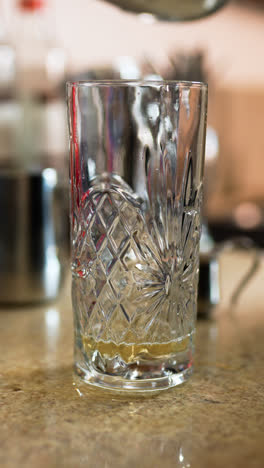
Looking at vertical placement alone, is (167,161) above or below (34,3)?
A: below

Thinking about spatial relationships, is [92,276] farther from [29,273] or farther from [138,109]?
[29,273]

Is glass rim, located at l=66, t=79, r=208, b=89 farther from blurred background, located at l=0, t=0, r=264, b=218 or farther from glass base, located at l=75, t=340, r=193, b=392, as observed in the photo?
blurred background, located at l=0, t=0, r=264, b=218

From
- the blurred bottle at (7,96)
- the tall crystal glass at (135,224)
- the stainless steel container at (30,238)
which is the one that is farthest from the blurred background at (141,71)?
the tall crystal glass at (135,224)

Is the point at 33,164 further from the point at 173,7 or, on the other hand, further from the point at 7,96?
the point at 173,7

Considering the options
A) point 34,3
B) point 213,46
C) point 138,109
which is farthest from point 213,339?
point 213,46

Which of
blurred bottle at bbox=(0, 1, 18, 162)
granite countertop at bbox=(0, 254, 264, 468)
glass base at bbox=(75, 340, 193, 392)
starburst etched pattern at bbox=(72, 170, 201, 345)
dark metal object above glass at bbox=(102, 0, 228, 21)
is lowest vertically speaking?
granite countertop at bbox=(0, 254, 264, 468)

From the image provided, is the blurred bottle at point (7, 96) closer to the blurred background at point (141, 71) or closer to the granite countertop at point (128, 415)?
the blurred background at point (141, 71)

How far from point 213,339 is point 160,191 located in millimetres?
242

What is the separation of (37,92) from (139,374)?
1234 mm

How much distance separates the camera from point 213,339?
0.68m

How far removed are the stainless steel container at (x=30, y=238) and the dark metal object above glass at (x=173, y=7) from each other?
0.83ft

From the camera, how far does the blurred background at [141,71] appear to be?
4.89ft

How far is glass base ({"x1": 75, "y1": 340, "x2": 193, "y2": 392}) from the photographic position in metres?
0.51

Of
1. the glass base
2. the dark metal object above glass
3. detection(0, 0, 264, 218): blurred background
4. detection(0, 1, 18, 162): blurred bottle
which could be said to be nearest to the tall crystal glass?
the glass base
